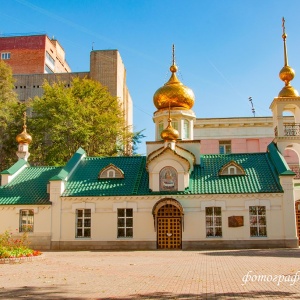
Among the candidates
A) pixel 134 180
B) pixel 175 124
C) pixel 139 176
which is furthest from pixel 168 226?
pixel 175 124

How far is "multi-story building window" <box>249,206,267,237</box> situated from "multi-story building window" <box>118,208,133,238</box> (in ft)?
22.0

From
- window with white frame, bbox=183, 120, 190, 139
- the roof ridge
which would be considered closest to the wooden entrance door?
the roof ridge

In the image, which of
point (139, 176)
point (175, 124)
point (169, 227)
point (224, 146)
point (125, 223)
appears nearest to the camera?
point (169, 227)

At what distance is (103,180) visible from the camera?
87.0 ft

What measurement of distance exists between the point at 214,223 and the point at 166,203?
289cm

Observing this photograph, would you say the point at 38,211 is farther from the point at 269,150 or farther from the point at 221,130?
the point at 221,130

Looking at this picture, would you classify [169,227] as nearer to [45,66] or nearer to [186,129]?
[186,129]

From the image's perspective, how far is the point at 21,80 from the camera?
212 ft

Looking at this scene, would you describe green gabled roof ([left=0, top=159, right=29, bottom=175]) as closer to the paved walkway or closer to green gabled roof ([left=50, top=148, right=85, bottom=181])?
green gabled roof ([left=50, top=148, right=85, bottom=181])

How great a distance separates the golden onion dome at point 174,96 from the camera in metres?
29.6

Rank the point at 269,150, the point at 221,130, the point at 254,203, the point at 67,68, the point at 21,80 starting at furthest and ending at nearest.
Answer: the point at 67,68 → the point at 21,80 → the point at 221,130 → the point at 269,150 → the point at 254,203

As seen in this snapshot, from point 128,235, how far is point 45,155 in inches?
756

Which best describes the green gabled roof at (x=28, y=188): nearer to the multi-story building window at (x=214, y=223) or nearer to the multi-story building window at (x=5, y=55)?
the multi-story building window at (x=214, y=223)

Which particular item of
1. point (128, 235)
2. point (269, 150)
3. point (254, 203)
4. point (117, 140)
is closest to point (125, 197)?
point (128, 235)
